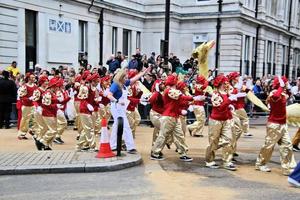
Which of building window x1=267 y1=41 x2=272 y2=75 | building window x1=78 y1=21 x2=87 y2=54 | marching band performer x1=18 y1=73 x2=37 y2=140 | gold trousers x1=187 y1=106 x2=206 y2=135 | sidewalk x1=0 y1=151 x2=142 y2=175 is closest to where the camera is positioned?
sidewalk x1=0 y1=151 x2=142 y2=175

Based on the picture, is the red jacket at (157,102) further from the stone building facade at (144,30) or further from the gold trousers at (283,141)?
the stone building facade at (144,30)

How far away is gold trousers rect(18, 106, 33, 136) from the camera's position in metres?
12.7

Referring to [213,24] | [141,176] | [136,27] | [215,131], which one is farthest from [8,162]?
[213,24]

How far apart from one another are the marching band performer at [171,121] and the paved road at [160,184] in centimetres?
25

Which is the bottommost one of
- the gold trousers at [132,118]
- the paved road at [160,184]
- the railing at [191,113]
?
the paved road at [160,184]

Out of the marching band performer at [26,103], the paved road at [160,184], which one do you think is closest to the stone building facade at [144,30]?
the marching band performer at [26,103]

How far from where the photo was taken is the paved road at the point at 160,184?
7.06 metres

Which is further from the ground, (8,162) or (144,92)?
(144,92)

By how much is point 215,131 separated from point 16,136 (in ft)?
21.9

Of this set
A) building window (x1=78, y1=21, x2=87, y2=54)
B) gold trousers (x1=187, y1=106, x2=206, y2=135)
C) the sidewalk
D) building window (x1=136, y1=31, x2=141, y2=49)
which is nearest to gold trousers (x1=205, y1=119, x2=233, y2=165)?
the sidewalk

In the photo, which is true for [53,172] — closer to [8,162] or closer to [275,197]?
[8,162]

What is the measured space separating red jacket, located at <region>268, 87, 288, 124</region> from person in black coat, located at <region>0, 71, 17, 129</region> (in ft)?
31.0

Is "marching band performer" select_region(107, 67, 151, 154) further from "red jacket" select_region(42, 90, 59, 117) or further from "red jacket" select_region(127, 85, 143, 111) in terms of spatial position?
"red jacket" select_region(42, 90, 59, 117)

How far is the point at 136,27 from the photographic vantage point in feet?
101
